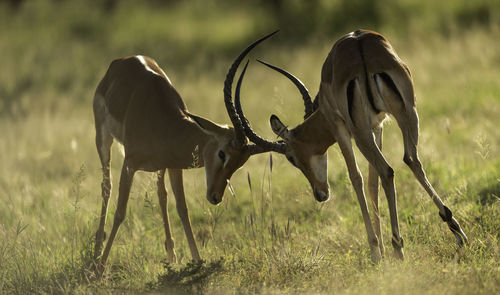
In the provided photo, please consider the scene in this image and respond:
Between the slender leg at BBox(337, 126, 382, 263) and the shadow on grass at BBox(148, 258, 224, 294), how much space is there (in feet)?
3.84

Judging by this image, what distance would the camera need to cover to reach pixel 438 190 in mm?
7352

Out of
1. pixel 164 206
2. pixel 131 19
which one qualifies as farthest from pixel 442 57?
pixel 131 19

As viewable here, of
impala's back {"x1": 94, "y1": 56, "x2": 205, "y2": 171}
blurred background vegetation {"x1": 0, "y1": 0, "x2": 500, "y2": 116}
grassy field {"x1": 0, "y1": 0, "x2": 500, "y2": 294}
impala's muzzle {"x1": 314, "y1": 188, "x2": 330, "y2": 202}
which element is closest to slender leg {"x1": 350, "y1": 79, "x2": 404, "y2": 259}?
grassy field {"x1": 0, "y1": 0, "x2": 500, "y2": 294}

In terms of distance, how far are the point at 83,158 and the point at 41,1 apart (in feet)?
53.2

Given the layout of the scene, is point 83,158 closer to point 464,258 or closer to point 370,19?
point 464,258

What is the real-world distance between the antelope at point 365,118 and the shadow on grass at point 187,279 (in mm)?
1065

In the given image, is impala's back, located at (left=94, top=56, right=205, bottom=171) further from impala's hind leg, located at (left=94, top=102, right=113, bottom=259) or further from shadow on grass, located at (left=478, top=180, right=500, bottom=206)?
shadow on grass, located at (left=478, top=180, right=500, bottom=206)

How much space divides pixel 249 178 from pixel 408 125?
4.06ft

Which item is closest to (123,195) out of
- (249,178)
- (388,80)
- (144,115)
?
(144,115)

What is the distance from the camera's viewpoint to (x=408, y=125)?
5383 millimetres

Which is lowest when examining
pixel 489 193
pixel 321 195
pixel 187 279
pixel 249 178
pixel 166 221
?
pixel 489 193

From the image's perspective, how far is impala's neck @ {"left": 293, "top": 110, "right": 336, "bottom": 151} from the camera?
6.09 m

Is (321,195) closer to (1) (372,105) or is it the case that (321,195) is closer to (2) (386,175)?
(2) (386,175)

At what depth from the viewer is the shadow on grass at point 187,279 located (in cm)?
535
